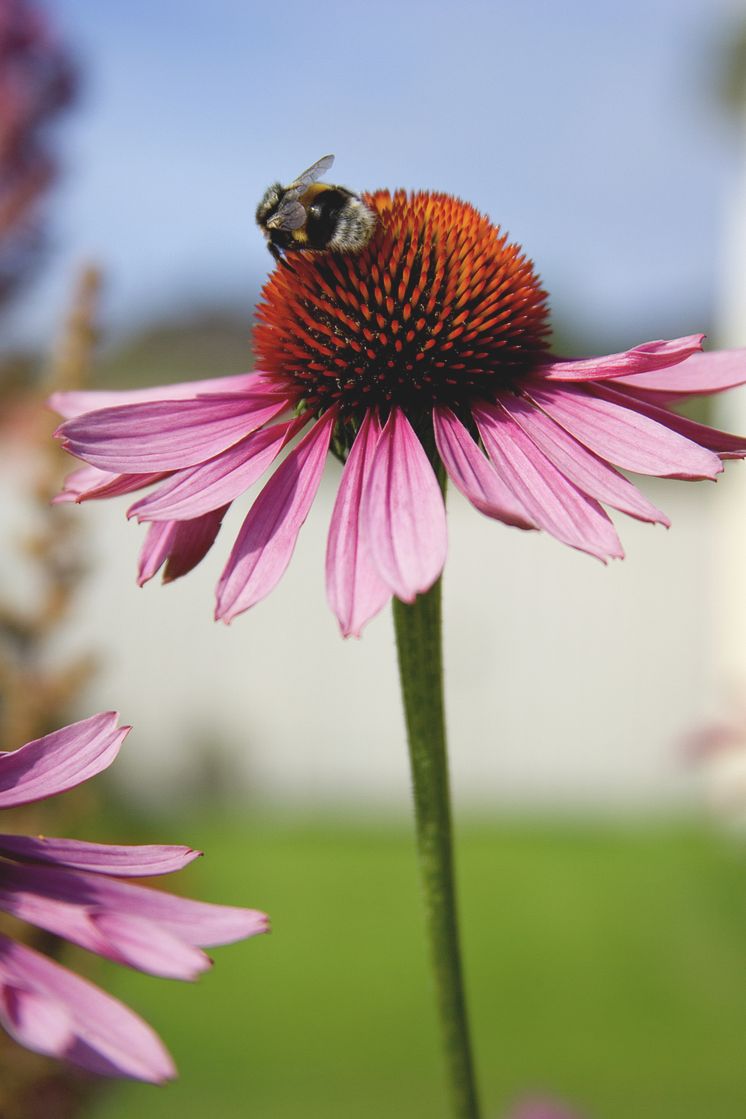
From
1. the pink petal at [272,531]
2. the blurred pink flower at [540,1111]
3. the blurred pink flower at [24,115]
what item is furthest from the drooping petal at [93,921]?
the blurred pink flower at [24,115]

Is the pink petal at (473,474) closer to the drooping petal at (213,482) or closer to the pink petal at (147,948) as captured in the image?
the drooping petal at (213,482)

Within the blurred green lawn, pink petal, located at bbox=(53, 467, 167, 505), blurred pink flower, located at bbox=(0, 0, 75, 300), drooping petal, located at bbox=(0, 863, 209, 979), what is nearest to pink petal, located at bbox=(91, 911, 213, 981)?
drooping petal, located at bbox=(0, 863, 209, 979)

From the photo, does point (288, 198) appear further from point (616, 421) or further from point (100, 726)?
point (100, 726)

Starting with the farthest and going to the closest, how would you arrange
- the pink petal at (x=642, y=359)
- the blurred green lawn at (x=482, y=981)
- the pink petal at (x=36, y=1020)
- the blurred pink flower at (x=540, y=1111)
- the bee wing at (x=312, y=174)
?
the blurred green lawn at (x=482, y=981), the blurred pink flower at (x=540, y=1111), the bee wing at (x=312, y=174), the pink petal at (x=642, y=359), the pink petal at (x=36, y=1020)

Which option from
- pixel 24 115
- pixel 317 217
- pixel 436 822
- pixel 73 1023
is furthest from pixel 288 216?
pixel 24 115

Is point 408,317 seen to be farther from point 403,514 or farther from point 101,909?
point 101,909

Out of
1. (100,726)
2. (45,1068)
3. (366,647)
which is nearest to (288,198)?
(100,726)
